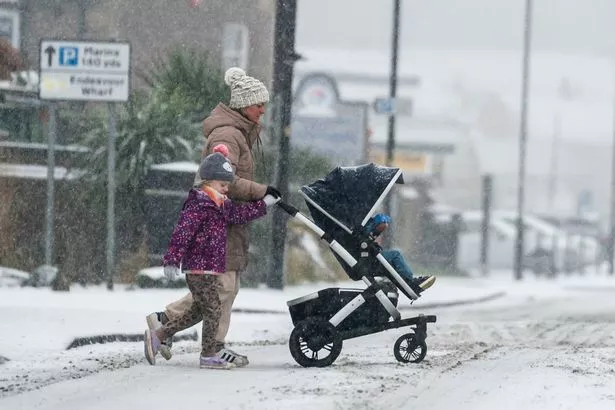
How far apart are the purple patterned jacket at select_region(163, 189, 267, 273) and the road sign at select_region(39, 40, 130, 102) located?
352 inches

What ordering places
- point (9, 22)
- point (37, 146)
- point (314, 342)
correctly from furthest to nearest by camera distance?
point (9, 22) < point (37, 146) < point (314, 342)

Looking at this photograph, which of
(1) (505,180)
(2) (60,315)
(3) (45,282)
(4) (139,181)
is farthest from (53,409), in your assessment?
(1) (505,180)

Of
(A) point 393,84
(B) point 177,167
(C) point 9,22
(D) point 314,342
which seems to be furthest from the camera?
(C) point 9,22

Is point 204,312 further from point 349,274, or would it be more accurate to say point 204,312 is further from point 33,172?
point 33,172

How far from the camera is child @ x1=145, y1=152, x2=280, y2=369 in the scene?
358 inches

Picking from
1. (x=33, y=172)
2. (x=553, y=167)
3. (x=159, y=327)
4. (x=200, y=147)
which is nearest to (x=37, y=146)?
(x=33, y=172)

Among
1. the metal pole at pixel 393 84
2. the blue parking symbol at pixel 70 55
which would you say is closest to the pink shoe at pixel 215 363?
→ the blue parking symbol at pixel 70 55

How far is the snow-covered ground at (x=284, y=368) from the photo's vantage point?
7.83 m

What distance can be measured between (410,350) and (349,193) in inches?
42.8

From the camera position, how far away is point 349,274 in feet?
31.5

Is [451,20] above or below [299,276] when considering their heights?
above

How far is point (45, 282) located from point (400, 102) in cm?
6544

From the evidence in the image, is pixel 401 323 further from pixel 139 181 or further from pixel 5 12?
pixel 5 12

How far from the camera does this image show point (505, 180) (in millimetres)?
94000
